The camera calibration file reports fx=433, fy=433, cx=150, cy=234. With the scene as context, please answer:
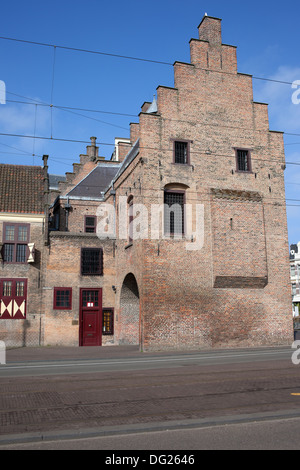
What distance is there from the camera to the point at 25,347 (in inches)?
926

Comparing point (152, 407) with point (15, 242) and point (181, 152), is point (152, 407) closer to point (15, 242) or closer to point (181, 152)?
point (181, 152)

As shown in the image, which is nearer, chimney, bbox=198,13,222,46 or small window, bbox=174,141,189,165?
small window, bbox=174,141,189,165

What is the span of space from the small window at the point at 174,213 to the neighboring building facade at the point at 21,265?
7355 millimetres

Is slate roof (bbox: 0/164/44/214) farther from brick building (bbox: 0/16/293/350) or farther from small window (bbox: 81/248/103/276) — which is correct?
small window (bbox: 81/248/103/276)

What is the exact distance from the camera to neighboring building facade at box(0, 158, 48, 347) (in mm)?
23984

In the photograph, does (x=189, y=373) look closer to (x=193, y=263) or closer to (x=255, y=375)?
(x=255, y=375)

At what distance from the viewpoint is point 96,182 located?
33469mm

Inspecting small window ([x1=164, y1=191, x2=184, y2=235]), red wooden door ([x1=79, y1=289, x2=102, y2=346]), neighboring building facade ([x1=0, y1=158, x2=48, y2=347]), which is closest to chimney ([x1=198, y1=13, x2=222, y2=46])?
small window ([x1=164, y1=191, x2=184, y2=235])

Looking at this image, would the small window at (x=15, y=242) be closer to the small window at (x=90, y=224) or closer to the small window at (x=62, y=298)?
the small window at (x=62, y=298)

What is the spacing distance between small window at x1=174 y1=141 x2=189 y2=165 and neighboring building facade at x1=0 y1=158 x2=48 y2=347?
822 cm

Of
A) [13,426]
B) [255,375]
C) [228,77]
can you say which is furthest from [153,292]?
[13,426]

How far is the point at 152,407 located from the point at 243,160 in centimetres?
1893

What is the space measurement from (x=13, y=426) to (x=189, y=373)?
657cm
